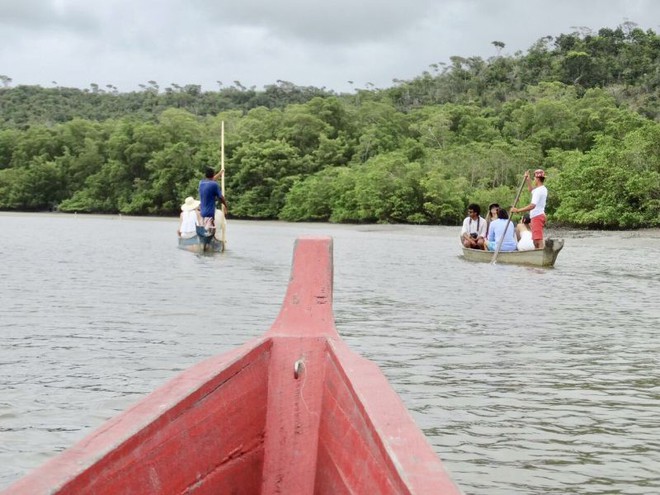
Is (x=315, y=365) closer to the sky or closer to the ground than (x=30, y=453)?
closer to the sky

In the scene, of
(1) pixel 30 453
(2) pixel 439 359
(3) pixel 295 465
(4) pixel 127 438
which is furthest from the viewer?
(2) pixel 439 359

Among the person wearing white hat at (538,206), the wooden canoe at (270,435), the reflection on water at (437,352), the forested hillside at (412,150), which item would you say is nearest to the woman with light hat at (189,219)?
the reflection on water at (437,352)

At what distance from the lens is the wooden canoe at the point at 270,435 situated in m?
2.34

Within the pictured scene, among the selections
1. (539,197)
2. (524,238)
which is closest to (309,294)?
(539,197)

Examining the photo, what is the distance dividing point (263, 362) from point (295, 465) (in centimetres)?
40

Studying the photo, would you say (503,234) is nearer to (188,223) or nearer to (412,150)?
(188,223)

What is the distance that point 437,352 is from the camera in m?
7.13

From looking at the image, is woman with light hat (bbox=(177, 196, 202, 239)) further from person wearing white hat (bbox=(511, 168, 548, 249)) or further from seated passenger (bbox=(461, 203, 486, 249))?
person wearing white hat (bbox=(511, 168, 548, 249))

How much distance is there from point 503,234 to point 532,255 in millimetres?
818

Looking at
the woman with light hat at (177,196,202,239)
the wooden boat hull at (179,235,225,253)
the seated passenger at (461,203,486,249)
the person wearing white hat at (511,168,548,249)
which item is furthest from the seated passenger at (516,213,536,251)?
the woman with light hat at (177,196,202,239)

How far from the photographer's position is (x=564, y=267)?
57.2 ft

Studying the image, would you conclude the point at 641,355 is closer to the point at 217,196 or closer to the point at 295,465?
the point at 295,465

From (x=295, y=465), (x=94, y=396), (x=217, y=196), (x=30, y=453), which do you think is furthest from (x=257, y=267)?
(x=295, y=465)

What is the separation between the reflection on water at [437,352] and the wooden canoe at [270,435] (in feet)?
3.44
